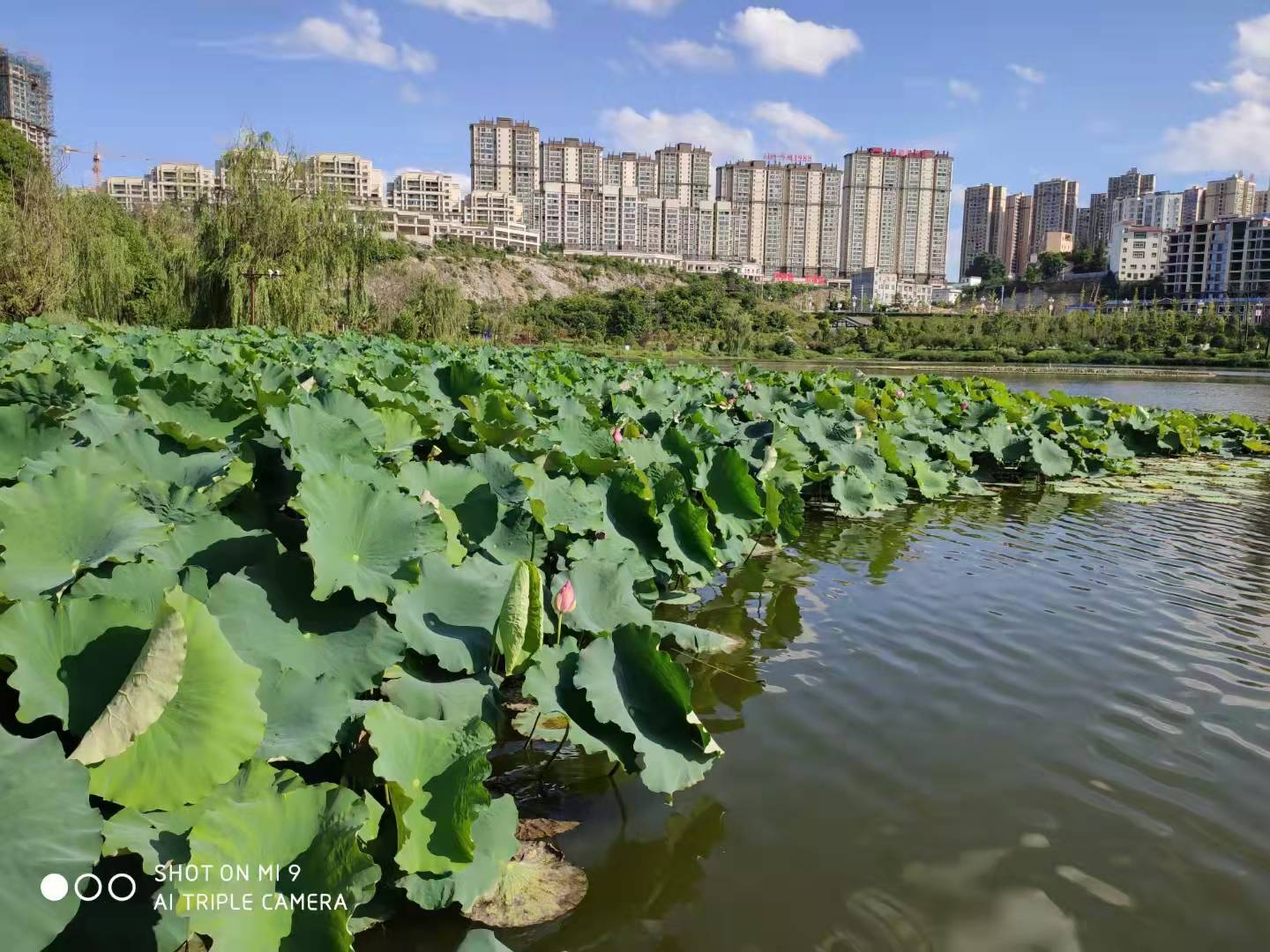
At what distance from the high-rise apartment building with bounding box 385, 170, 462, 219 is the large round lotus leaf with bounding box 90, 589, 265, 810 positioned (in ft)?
388

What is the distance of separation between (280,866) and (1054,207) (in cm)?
17000

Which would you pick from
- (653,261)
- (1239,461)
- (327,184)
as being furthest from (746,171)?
(1239,461)

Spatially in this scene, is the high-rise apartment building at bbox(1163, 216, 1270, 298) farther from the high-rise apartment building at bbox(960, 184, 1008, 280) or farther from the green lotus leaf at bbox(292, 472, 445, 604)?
the green lotus leaf at bbox(292, 472, 445, 604)

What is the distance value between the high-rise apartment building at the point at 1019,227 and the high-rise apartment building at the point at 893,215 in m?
26.4

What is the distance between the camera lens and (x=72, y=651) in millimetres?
1355

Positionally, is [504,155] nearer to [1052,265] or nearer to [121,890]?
[1052,265]

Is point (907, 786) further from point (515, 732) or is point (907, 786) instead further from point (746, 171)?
point (746, 171)

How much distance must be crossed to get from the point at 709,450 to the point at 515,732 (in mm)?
1922

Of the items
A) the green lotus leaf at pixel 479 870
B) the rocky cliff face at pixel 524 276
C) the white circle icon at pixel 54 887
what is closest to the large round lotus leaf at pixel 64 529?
the white circle icon at pixel 54 887

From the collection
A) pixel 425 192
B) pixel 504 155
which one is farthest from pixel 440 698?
pixel 504 155

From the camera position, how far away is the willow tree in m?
18.8

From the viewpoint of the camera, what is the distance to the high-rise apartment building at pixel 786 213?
438 feet

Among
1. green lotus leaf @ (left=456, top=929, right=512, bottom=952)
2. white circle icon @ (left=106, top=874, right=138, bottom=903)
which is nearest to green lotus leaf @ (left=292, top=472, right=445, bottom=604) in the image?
white circle icon @ (left=106, top=874, right=138, bottom=903)

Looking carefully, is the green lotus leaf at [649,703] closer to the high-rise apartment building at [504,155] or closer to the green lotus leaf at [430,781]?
the green lotus leaf at [430,781]
